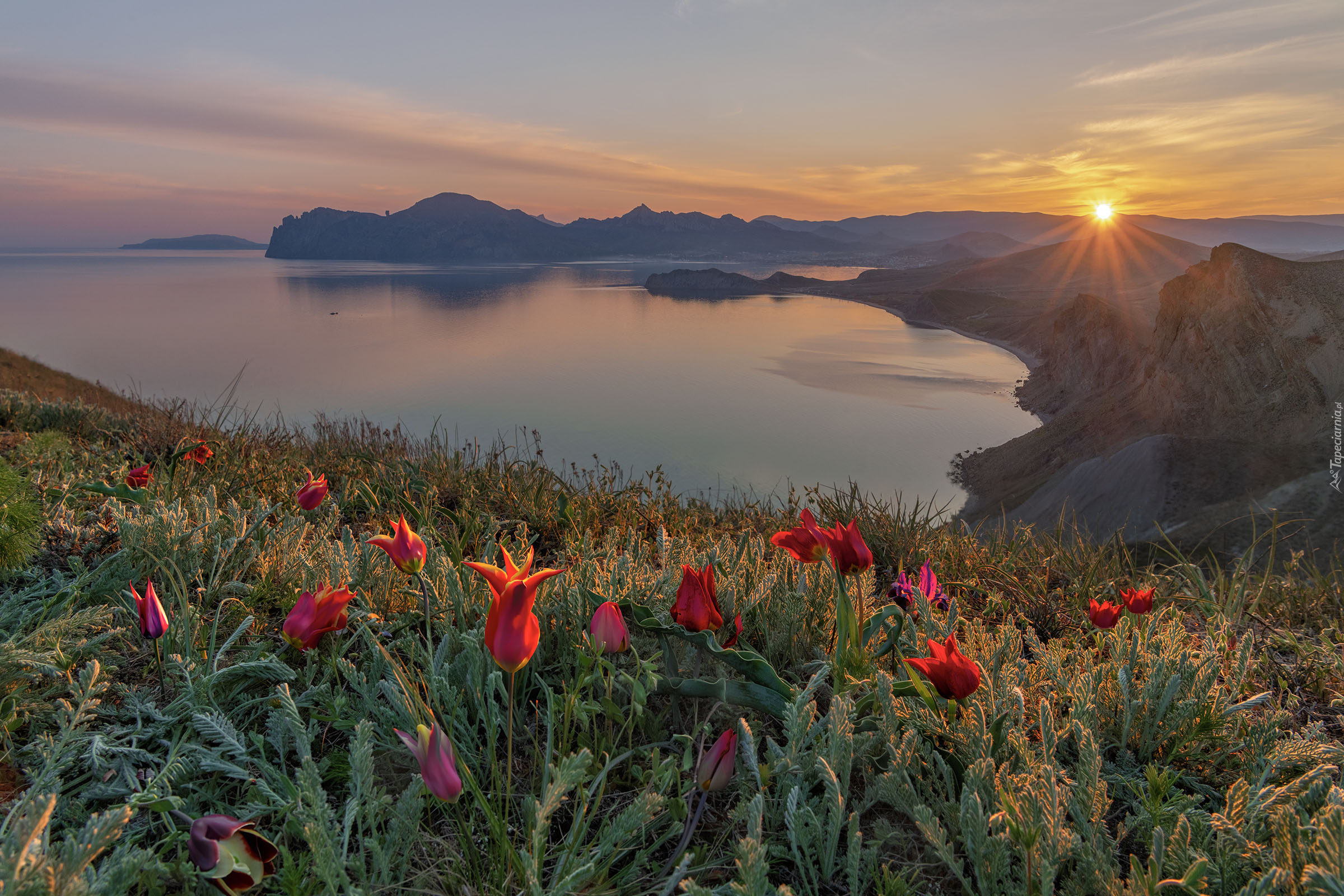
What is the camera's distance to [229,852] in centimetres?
124

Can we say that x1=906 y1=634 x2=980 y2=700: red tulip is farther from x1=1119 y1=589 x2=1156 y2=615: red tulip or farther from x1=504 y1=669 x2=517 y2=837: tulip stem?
x1=1119 y1=589 x2=1156 y2=615: red tulip

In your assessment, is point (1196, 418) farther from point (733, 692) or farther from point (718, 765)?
point (718, 765)

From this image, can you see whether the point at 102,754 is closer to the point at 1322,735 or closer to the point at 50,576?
the point at 50,576

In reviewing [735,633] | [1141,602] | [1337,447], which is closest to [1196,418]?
[1337,447]

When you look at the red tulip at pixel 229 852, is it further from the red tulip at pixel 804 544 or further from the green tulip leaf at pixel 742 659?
the red tulip at pixel 804 544

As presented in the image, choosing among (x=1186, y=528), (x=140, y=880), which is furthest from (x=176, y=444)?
(x=1186, y=528)

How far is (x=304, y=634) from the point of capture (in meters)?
1.98

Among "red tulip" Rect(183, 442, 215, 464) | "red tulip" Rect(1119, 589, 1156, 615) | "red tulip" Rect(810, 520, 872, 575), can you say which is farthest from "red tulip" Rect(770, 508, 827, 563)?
"red tulip" Rect(183, 442, 215, 464)

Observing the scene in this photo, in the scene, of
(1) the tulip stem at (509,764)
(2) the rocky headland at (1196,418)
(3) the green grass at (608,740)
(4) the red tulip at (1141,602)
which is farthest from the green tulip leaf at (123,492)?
(2) the rocky headland at (1196,418)

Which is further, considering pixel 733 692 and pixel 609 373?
pixel 609 373

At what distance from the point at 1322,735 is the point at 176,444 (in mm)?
7140

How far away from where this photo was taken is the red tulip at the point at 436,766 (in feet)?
4.38

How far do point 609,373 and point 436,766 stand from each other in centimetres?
6966

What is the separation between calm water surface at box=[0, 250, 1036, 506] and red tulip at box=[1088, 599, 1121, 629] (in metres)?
11.2
